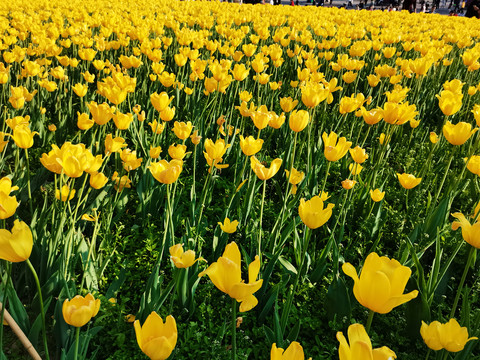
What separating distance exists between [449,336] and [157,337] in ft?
2.74

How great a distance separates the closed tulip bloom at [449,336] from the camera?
1.12 m

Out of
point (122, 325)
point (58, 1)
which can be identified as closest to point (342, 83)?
point (122, 325)

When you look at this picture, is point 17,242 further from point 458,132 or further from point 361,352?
point 458,132

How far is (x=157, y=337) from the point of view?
0.90 metres

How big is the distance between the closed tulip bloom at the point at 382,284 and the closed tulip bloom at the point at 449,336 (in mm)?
274

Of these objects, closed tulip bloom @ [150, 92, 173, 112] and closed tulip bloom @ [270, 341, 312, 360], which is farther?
closed tulip bloom @ [150, 92, 173, 112]

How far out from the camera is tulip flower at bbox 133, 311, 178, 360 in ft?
2.82

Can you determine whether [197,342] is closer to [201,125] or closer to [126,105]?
[201,125]

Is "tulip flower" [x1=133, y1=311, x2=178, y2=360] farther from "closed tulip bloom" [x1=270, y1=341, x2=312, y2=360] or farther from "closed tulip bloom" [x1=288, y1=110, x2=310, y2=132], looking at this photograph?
"closed tulip bloom" [x1=288, y1=110, x2=310, y2=132]

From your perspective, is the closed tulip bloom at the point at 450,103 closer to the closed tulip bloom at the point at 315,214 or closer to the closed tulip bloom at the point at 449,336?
the closed tulip bloom at the point at 315,214

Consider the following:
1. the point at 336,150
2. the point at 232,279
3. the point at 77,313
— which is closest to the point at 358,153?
the point at 336,150

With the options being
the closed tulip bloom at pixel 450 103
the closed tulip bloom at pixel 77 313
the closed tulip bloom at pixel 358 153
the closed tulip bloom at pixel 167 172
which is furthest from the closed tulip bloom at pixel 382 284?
the closed tulip bloom at pixel 450 103

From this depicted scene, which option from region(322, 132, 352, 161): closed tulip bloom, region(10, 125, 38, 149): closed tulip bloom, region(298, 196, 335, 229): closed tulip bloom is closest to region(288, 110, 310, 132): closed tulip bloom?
region(322, 132, 352, 161): closed tulip bloom

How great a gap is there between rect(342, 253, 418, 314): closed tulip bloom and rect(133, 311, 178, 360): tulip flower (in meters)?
0.46
